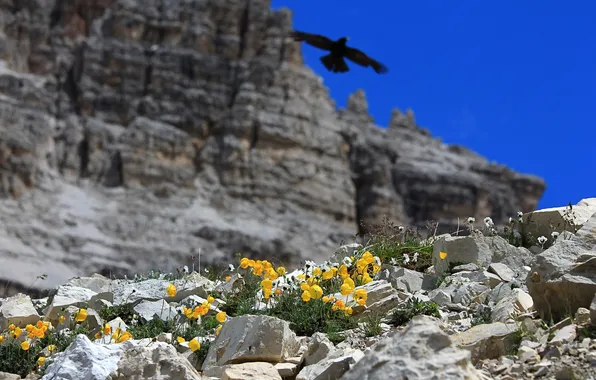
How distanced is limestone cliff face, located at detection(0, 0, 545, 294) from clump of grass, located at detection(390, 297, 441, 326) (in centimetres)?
6939

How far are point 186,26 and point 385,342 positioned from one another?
10292cm

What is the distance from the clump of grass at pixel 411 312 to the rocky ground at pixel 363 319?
0.01 m

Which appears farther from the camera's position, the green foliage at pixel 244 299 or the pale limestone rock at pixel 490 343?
the green foliage at pixel 244 299

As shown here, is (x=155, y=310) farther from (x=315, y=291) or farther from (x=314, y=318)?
(x=315, y=291)

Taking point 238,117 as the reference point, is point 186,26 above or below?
above

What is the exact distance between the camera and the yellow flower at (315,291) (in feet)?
22.3

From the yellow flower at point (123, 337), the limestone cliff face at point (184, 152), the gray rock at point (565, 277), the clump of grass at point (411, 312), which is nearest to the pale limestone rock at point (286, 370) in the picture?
the clump of grass at point (411, 312)

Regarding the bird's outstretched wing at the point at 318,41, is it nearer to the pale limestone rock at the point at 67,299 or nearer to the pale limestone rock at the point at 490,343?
the pale limestone rock at the point at 67,299

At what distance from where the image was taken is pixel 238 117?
314 ft

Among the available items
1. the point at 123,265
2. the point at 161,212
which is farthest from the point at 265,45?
the point at 123,265

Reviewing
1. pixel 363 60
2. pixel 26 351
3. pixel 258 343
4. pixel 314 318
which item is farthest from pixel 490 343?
pixel 363 60

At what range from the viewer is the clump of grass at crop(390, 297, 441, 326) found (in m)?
7.12

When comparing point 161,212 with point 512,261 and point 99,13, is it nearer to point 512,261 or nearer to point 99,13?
point 99,13

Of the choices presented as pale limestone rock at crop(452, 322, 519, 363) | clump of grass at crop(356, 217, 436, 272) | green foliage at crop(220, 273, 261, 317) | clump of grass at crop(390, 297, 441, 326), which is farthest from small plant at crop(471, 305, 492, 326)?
green foliage at crop(220, 273, 261, 317)
